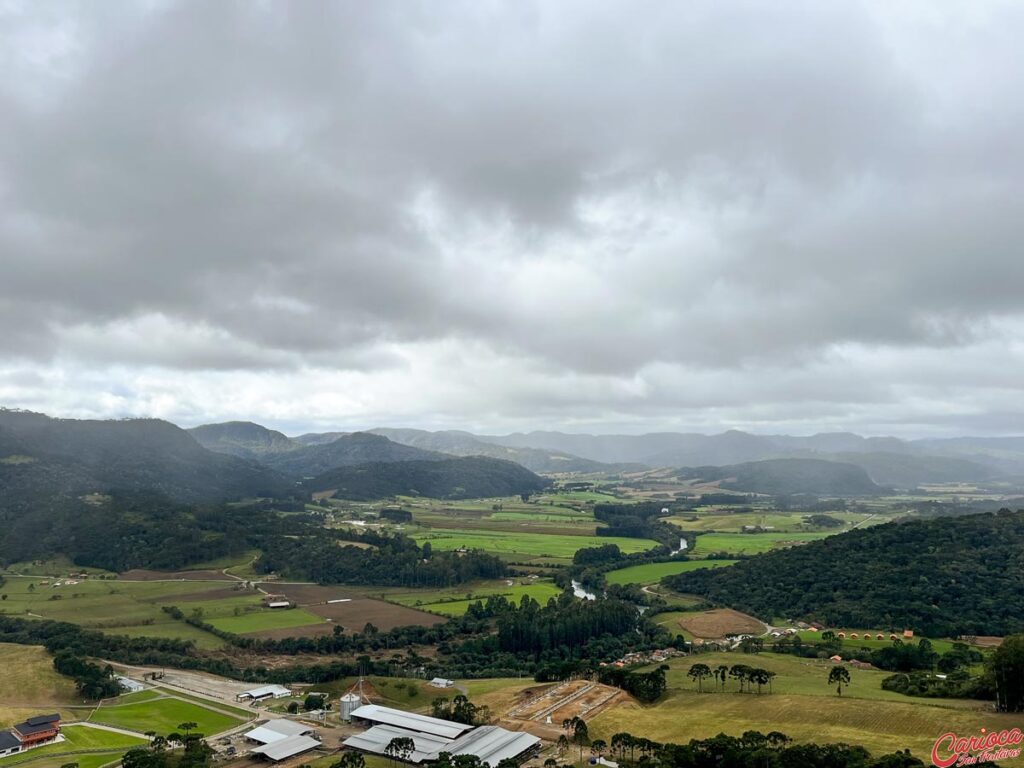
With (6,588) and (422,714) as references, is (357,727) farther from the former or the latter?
(6,588)

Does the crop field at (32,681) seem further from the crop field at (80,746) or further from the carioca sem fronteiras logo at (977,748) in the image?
the carioca sem fronteiras logo at (977,748)

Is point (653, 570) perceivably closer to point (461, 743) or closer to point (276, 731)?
point (461, 743)

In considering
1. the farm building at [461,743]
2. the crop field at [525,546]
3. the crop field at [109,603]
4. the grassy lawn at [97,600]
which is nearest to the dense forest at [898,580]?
the crop field at [525,546]

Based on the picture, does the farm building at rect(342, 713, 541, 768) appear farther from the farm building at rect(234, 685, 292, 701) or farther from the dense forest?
the dense forest

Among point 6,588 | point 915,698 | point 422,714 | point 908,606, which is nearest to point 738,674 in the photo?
point 915,698

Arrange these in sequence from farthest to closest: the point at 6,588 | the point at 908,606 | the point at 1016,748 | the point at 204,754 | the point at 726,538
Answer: the point at 726,538, the point at 6,588, the point at 908,606, the point at 204,754, the point at 1016,748

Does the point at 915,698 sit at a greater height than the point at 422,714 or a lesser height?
greater
